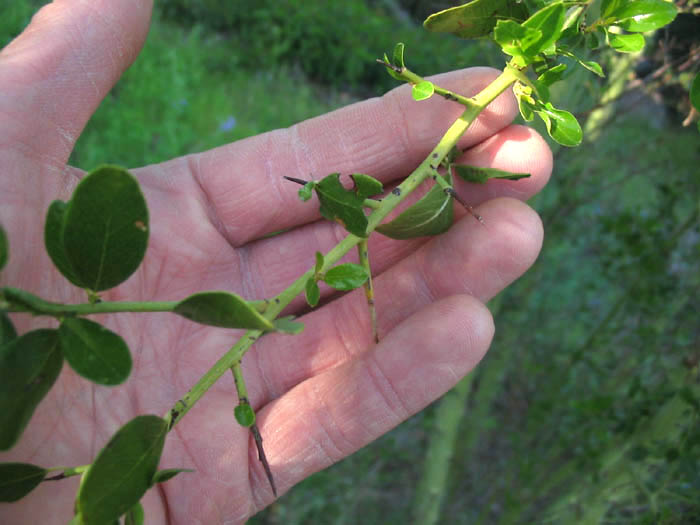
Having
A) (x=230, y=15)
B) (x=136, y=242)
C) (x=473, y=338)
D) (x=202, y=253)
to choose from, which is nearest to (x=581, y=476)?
(x=473, y=338)

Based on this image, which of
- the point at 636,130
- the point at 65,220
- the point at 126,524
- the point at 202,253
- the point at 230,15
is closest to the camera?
the point at 65,220

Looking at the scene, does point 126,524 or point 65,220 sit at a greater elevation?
point 65,220

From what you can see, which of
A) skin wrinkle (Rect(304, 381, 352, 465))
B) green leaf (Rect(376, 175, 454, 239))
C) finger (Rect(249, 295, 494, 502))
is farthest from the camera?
skin wrinkle (Rect(304, 381, 352, 465))

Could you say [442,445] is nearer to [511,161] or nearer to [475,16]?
[511,161]

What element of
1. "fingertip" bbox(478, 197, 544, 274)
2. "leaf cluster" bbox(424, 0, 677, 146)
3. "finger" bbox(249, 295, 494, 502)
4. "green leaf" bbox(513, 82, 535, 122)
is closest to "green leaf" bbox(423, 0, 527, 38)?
"leaf cluster" bbox(424, 0, 677, 146)

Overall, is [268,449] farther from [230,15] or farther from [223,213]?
[230,15]

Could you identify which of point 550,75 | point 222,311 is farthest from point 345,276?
point 550,75

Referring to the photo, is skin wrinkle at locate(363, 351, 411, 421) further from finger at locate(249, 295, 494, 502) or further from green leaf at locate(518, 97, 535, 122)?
green leaf at locate(518, 97, 535, 122)
